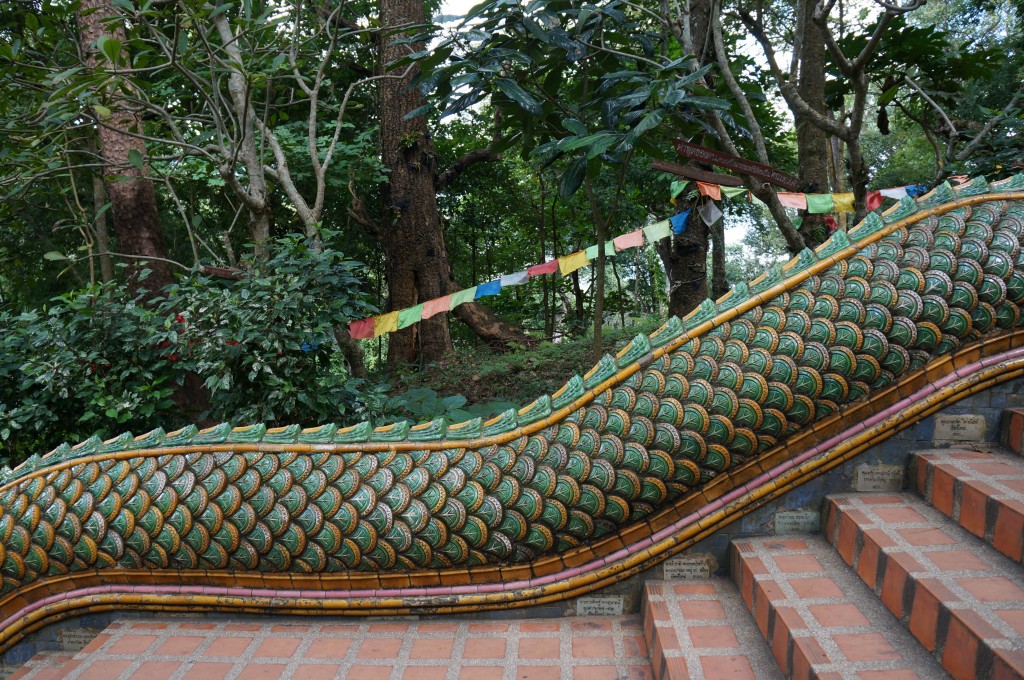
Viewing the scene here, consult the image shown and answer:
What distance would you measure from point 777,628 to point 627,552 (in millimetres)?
620

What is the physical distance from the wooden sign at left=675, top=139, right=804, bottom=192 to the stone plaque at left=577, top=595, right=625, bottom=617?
1.85 meters

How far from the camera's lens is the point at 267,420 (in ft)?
11.2

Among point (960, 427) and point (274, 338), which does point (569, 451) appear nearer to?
point (960, 427)

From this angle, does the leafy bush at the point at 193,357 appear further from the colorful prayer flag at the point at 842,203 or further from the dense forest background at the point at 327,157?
the colorful prayer flag at the point at 842,203

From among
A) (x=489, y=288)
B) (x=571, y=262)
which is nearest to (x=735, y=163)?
(x=571, y=262)

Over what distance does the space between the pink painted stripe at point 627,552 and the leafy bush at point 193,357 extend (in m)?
1.06

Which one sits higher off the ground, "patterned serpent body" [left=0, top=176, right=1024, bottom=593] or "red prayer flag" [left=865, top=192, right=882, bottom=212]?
"red prayer flag" [left=865, top=192, right=882, bottom=212]

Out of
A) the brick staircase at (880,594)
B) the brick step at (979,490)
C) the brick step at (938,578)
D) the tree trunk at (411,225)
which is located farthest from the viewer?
the tree trunk at (411,225)

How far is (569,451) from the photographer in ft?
7.94

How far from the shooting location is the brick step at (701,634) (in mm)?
1916

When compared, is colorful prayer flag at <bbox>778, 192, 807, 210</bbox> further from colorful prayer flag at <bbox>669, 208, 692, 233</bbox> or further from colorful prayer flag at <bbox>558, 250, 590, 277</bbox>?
colorful prayer flag at <bbox>558, 250, 590, 277</bbox>

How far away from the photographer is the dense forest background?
328 cm

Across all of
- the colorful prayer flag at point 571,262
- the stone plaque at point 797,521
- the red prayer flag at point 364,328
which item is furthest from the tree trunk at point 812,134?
the red prayer flag at point 364,328

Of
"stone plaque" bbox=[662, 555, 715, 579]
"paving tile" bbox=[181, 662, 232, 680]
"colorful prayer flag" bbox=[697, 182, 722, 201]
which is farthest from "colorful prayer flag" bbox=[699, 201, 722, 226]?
"paving tile" bbox=[181, 662, 232, 680]
